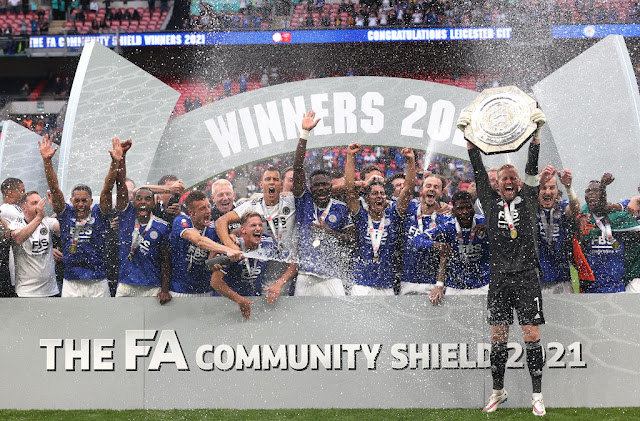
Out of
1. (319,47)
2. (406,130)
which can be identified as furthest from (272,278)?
(319,47)

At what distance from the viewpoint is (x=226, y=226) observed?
16.5 ft

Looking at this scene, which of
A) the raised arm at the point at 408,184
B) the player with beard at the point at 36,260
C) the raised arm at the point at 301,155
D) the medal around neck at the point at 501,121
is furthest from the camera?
the player with beard at the point at 36,260

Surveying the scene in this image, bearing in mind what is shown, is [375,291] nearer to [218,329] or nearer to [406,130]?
[218,329]

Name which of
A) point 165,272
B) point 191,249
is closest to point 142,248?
point 165,272

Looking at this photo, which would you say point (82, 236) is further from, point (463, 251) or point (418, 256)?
point (463, 251)

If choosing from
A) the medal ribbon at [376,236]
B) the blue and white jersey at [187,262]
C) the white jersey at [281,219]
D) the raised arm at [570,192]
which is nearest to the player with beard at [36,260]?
the blue and white jersey at [187,262]

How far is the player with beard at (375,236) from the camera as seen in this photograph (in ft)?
16.5

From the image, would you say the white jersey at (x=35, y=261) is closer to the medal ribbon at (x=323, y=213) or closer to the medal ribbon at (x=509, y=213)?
the medal ribbon at (x=323, y=213)

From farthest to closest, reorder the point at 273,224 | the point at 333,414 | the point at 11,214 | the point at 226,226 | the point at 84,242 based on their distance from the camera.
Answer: the point at 11,214 < the point at 84,242 < the point at 273,224 < the point at 226,226 < the point at 333,414

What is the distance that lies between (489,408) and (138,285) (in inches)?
93.8

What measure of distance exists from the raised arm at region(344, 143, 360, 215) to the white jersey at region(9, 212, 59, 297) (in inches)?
83.0

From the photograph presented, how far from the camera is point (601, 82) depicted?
6.77 metres

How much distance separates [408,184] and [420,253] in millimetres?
476

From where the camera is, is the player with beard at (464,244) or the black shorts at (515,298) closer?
the black shorts at (515,298)
